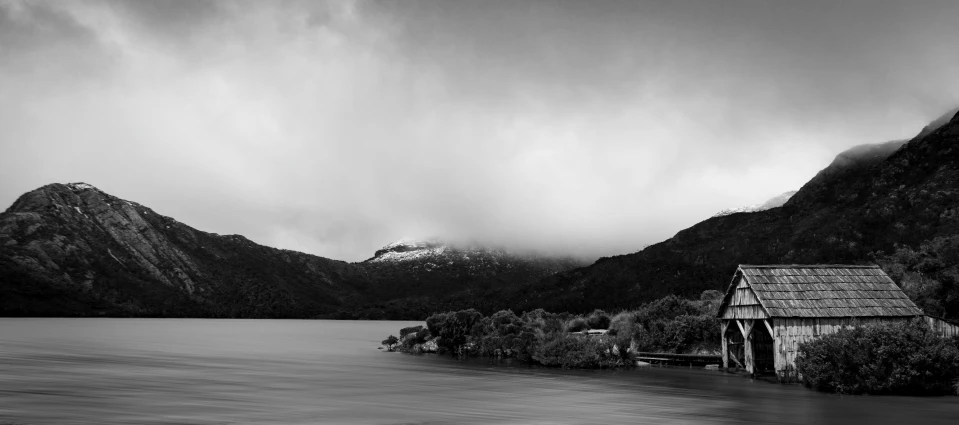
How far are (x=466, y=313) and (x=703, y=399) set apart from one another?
34.8 metres

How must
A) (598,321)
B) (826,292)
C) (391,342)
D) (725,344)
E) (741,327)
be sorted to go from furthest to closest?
(391,342)
(598,321)
(725,344)
(741,327)
(826,292)

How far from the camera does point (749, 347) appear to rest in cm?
3962

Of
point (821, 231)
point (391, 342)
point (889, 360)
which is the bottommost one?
point (391, 342)

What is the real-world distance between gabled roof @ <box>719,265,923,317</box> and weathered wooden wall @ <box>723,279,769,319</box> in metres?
0.62

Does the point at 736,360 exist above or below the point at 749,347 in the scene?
below

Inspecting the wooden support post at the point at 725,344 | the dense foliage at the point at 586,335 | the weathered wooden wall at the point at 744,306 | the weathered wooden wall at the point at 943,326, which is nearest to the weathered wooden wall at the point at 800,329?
the weathered wooden wall at the point at 744,306

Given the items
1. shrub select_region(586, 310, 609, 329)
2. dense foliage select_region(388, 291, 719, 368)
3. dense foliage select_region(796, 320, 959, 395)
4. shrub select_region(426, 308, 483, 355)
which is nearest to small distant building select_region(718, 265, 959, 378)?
dense foliage select_region(796, 320, 959, 395)

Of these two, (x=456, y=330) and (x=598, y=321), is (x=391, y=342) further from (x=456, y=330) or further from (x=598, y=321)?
(x=598, y=321)

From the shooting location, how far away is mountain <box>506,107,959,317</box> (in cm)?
9194

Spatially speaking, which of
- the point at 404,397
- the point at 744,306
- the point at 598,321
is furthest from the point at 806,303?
the point at 598,321

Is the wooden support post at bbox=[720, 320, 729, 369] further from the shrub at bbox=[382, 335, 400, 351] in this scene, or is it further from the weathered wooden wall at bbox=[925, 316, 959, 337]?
the shrub at bbox=[382, 335, 400, 351]

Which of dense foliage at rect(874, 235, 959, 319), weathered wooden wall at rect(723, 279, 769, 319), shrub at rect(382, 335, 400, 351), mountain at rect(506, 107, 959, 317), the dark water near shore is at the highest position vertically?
mountain at rect(506, 107, 959, 317)

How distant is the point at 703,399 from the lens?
1275 inches

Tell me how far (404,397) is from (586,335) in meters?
23.8
